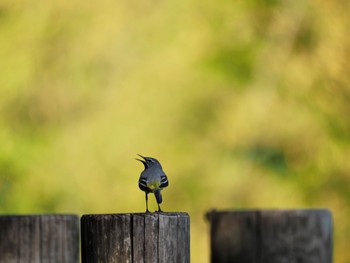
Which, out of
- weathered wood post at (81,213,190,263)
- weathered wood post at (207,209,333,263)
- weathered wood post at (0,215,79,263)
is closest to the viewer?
weathered wood post at (81,213,190,263)

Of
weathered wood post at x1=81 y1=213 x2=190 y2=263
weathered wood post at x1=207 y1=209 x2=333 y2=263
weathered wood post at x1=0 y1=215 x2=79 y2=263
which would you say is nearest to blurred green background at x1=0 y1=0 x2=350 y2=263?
weathered wood post at x1=207 y1=209 x2=333 y2=263

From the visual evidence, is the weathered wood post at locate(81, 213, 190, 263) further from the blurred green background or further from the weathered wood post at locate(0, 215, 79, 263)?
the blurred green background

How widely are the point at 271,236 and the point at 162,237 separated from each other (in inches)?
67.0

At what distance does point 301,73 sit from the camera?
32.1ft

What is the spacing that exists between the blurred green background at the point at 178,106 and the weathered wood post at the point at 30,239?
18.2ft

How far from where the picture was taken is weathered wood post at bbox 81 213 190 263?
2.95 metres

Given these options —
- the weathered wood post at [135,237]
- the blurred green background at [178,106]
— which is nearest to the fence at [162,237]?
the weathered wood post at [135,237]

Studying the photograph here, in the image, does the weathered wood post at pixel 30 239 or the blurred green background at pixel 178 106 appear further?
the blurred green background at pixel 178 106

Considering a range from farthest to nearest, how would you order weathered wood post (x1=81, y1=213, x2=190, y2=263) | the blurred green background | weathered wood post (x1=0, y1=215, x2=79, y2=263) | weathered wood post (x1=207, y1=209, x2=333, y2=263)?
1. the blurred green background
2. weathered wood post (x1=207, y1=209, x2=333, y2=263)
3. weathered wood post (x1=0, y1=215, x2=79, y2=263)
4. weathered wood post (x1=81, y1=213, x2=190, y2=263)

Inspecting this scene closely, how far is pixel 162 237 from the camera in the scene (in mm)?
2959

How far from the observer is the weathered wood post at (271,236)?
4.59 m

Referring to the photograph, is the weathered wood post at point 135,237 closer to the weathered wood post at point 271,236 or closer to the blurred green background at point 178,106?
the weathered wood post at point 271,236

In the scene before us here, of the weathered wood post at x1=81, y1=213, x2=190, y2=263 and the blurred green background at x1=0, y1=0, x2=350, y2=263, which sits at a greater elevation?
the blurred green background at x1=0, y1=0, x2=350, y2=263

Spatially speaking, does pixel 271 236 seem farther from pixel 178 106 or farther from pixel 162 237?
pixel 178 106
